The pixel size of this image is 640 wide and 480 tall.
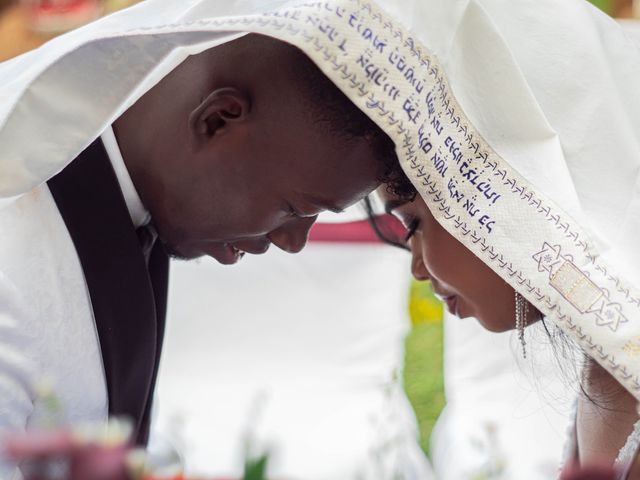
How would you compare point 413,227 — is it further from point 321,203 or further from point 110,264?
point 110,264

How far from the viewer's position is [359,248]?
2248mm

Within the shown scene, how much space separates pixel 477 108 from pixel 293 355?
125 cm

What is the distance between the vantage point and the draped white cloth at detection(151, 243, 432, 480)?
1.69 metres

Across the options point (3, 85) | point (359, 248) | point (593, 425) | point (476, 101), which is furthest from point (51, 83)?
point (359, 248)

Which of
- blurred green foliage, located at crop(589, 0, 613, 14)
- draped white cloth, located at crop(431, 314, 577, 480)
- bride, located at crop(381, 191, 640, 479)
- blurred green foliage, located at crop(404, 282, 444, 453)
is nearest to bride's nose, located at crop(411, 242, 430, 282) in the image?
bride, located at crop(381, 191, 640, 479)

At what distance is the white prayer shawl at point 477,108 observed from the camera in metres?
0.72

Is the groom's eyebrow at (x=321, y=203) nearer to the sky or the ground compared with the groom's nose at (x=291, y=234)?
nearer to the sky

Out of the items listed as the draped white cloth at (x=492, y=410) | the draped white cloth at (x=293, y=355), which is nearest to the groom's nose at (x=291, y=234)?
the draped white cloth at (x=492, y=410)

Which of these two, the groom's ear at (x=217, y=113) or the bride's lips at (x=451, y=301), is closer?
the groom's ear at (x=217, y=113)

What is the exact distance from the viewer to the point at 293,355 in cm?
199

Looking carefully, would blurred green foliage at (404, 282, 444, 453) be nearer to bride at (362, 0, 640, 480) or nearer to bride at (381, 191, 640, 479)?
bride at (381, 191, 640, 479)

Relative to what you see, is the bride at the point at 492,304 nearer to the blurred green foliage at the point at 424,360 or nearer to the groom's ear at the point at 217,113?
the groom's ear at the point at 217,113

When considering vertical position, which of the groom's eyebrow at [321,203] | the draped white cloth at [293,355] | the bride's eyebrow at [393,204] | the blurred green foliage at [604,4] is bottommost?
the draped white cloth at [293,355]

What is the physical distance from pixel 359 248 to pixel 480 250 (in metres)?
1.45
